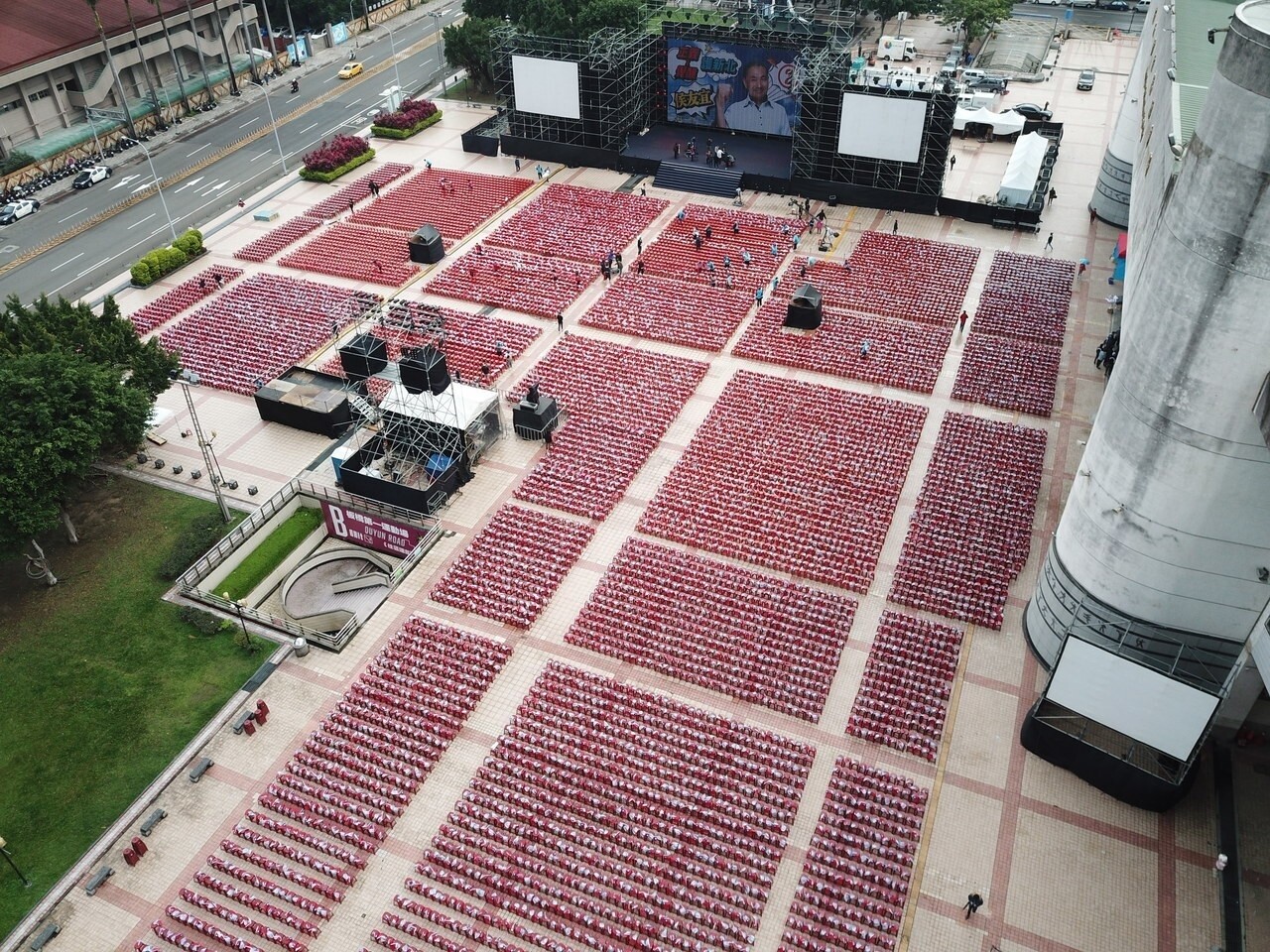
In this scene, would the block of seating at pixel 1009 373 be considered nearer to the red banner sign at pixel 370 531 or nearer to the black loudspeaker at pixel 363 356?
the red banner sign at pixel 370 531

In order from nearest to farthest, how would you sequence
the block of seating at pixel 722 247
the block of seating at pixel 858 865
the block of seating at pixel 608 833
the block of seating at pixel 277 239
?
the block of seating at pixel 858 865, the block of seating at pixel 608 833, the block of seating at pixel 722 247, the block of seating at pixel 277 239

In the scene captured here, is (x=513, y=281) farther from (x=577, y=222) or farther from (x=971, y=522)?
(x=971, y=522)

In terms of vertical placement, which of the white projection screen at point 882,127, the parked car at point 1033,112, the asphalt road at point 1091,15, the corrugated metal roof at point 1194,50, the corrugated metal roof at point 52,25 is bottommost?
the parked car at point 1033,112

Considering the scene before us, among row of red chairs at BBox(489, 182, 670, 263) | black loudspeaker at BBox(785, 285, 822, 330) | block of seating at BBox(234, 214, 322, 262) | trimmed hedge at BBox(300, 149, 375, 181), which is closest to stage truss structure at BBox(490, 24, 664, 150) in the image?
row of red chairs at BBox(489, 182, 670, 263)

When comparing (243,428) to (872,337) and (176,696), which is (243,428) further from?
(872,337)

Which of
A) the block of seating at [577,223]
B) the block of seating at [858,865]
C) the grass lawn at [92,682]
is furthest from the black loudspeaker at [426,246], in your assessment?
the block of seating at [858,865]

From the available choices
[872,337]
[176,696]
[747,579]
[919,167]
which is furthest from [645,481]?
[919,167]

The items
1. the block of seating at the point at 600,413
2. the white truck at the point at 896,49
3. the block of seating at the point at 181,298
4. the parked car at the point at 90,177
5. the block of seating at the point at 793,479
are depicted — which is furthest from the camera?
the white truck at the point at 896,49
